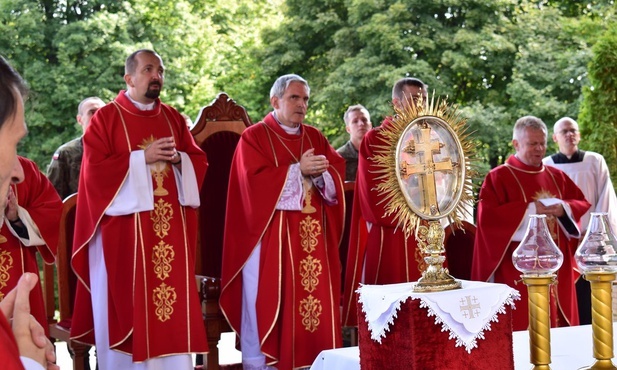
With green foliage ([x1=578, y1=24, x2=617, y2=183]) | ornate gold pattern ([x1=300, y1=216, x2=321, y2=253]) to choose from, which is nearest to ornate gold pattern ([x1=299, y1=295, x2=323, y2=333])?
ornate gold pattern ([x1=300, y1=216, x2=321, y2=253])

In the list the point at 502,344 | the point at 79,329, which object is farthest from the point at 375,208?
the point at 502,344

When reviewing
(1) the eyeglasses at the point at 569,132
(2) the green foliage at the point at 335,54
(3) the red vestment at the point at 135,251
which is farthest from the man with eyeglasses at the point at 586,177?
(2) the green foliage at the point at 335,54

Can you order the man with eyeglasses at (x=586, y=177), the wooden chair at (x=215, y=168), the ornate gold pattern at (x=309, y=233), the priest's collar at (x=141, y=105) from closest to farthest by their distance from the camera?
the priest's collar at (x=141, y=105) → the ornate gold pattern at (x=309, y=233) → the wooden chair at (x=215, y=168) → the man with eyeglasses at (x=586, y=177)

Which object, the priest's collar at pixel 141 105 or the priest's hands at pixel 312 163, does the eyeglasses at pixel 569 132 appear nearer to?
the priest's hands at pixel 312 163

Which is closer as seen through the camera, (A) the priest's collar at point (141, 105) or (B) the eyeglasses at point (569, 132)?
(A) the priest's collar at point (141, 105)

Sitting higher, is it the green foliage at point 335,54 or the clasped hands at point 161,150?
the green foliage at point 335,54

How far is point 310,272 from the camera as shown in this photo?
6230mm

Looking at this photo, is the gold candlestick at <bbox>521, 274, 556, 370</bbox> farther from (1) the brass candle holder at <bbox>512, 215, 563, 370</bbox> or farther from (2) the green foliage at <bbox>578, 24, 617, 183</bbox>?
(2) the green foliage at <bbox>578, 24, 617, 183</bbox>

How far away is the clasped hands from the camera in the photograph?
18.4 feet

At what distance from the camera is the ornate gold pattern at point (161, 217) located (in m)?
5.85

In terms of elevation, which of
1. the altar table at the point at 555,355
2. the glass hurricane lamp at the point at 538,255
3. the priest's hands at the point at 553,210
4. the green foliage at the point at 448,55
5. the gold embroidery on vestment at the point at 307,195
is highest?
the green foliage at the point at 448,55

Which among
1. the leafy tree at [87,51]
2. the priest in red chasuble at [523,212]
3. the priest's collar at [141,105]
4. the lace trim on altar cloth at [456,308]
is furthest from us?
the leafy tree at [87,51]

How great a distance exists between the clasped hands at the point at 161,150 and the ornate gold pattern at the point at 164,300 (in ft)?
2.66

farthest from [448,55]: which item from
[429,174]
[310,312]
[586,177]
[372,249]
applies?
[429,174]
